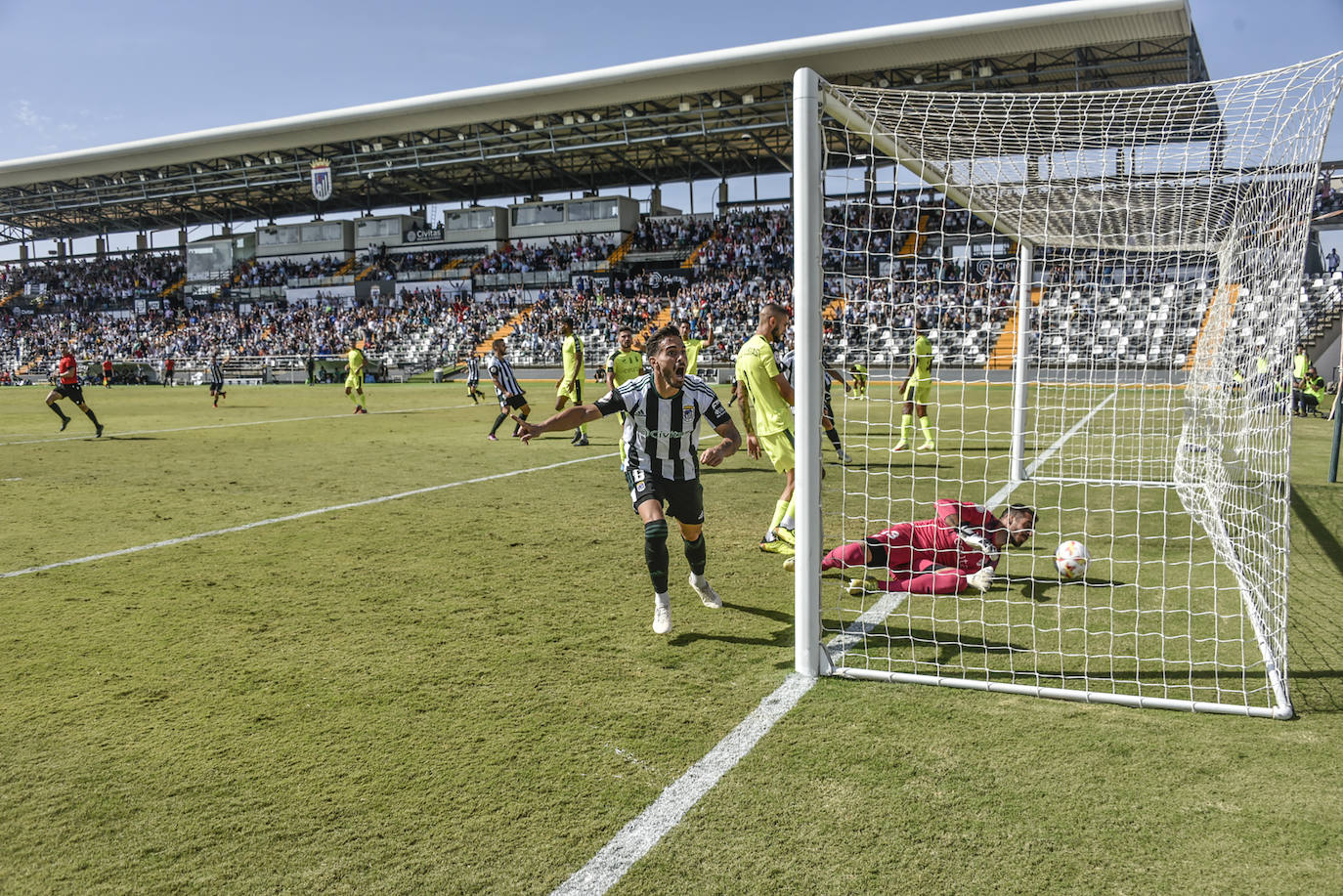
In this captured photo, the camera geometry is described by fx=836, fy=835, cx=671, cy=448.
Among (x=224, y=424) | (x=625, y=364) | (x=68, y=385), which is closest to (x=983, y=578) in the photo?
(x=625, y=364)

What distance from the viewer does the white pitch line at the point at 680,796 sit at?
2.64 metres

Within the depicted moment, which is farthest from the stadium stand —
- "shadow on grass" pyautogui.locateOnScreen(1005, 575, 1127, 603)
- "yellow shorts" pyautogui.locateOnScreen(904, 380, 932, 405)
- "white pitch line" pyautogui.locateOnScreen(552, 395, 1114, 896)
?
"white pitch line" pyautogui.locateOnScreen(552, 395, 1114, 896)

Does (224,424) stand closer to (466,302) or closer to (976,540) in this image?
(976,540)

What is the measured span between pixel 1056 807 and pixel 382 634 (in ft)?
12.1

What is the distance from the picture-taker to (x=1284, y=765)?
3.31 m

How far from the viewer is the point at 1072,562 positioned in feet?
19.2

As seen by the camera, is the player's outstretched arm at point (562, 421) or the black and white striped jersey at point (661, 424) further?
the black and white striped jersey at point (661, 424)

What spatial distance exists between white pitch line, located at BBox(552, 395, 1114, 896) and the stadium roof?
29.8m

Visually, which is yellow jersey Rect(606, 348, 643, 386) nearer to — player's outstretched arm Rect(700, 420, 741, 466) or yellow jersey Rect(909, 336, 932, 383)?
yellow jersey Rect(909, 336, 932, 383)

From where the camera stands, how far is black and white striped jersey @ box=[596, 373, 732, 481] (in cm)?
516

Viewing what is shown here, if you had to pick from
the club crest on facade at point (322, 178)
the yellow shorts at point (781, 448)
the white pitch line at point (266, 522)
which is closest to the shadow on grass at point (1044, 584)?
the yellow shorts at point (781, 448)

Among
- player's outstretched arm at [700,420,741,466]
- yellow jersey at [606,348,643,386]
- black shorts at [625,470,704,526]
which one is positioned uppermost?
yellow jersey at [606,348,643,386]

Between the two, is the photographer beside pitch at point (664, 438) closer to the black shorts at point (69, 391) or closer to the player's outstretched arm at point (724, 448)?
the player's outstretched arm at point (724, 448)

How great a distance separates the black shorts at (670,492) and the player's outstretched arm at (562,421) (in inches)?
22.4
